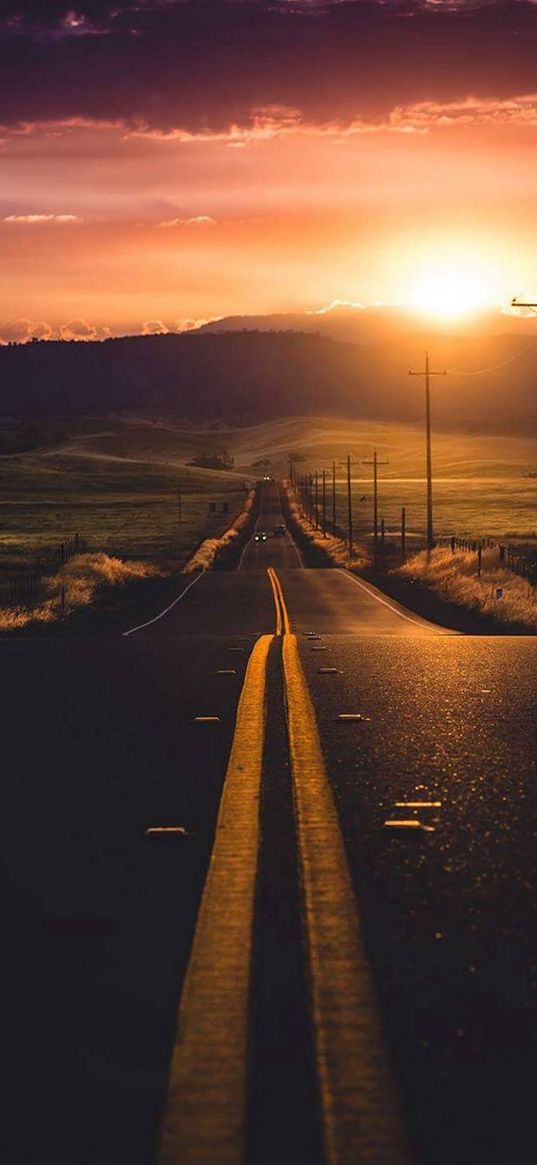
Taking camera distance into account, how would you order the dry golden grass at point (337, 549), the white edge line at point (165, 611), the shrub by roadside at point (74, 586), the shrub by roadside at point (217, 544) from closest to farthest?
the white edge line at point (165, 611) < the shrub by roadside at point (74, 586) < the shrub by roadside at point (217, 544) < the dry golden grass at point (337, 549)

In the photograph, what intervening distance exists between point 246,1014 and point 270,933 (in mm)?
624

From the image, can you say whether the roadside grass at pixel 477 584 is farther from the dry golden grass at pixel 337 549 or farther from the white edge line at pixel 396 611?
the dry golden grass at pixel 337 549

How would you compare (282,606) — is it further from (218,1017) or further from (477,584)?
(218,1017)

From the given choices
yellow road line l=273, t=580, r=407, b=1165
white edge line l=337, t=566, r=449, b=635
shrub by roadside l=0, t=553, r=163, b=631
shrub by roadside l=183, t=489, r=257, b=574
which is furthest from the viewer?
shrub by roadside l=183, t=489, r=257, b=574

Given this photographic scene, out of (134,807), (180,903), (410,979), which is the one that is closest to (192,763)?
(134,807)

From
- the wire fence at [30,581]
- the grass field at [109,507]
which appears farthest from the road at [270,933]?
the grass field at [109,507]

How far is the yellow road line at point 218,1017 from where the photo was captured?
2504 mm

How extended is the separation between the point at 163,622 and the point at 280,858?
22.8 metres

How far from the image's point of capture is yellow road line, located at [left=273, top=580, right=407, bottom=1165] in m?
2.49

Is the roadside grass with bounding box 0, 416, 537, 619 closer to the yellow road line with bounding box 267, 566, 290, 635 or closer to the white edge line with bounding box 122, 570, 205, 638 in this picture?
the yellow road line with bounding box 267, 566, 290, 635

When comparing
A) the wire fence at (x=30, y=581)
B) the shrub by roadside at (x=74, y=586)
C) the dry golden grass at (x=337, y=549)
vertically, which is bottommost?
the dry golden grass at (x=337, y=549)

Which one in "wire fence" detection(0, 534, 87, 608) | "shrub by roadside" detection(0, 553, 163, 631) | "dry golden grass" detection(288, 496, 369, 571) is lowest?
"dry golden grass" detection(288, 496, 369, 571)

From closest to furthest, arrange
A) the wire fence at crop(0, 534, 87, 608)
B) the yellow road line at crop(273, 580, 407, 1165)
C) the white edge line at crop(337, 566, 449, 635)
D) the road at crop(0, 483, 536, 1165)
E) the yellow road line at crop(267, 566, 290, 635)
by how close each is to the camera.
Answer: the yellow road line at crop(273, 580, 407, 1165)
the road at crop(0, 483, 536, 1165)
the white edge line at crop(337, 566, 449, 635)
the yellow road line at crop(267, 566, 290, 635)
the wire fence at crop(0, 534, 87, 608)

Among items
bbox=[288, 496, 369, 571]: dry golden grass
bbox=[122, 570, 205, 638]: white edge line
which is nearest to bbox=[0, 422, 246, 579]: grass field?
bbox=[288, 496, 369, 571]: dry golden grass
